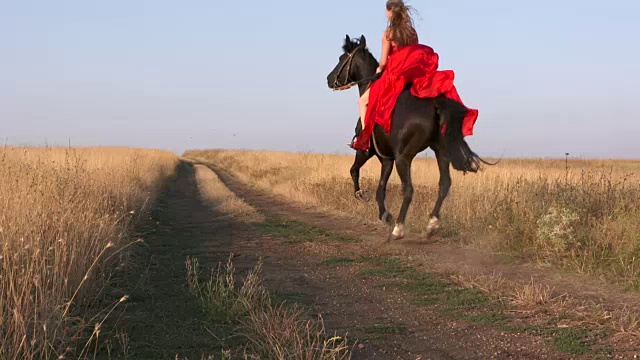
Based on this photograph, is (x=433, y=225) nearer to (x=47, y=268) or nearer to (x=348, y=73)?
(x=348, y=73)

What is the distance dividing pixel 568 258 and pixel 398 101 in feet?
9.38

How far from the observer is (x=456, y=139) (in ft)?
22.1

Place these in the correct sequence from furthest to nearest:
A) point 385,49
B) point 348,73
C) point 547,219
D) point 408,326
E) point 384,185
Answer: point 348,73, point 384,185, point 385,49, point 547,219, point 408,326

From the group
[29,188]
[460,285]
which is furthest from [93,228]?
[460,285]

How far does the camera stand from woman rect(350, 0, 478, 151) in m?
6.64

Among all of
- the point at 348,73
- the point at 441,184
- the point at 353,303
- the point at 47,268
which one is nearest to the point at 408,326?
the point at 353,303

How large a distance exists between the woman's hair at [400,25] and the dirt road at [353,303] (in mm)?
2922

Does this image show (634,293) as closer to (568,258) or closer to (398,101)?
(568,258)

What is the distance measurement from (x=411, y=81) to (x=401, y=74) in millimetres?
166

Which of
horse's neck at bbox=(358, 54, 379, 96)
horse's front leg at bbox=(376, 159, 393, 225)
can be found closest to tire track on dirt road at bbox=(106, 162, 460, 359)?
horse's front leg at bbox=(376, 159, 393, 225)

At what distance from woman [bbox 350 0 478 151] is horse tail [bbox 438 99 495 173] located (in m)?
0.10

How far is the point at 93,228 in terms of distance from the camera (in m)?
5.17

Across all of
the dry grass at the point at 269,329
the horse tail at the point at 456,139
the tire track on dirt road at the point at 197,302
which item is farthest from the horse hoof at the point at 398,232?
the dry grass at the point at 269,329

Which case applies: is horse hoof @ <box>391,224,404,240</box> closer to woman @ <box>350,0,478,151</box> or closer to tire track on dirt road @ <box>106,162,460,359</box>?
woman @ <box>350,0,478,151</box>
